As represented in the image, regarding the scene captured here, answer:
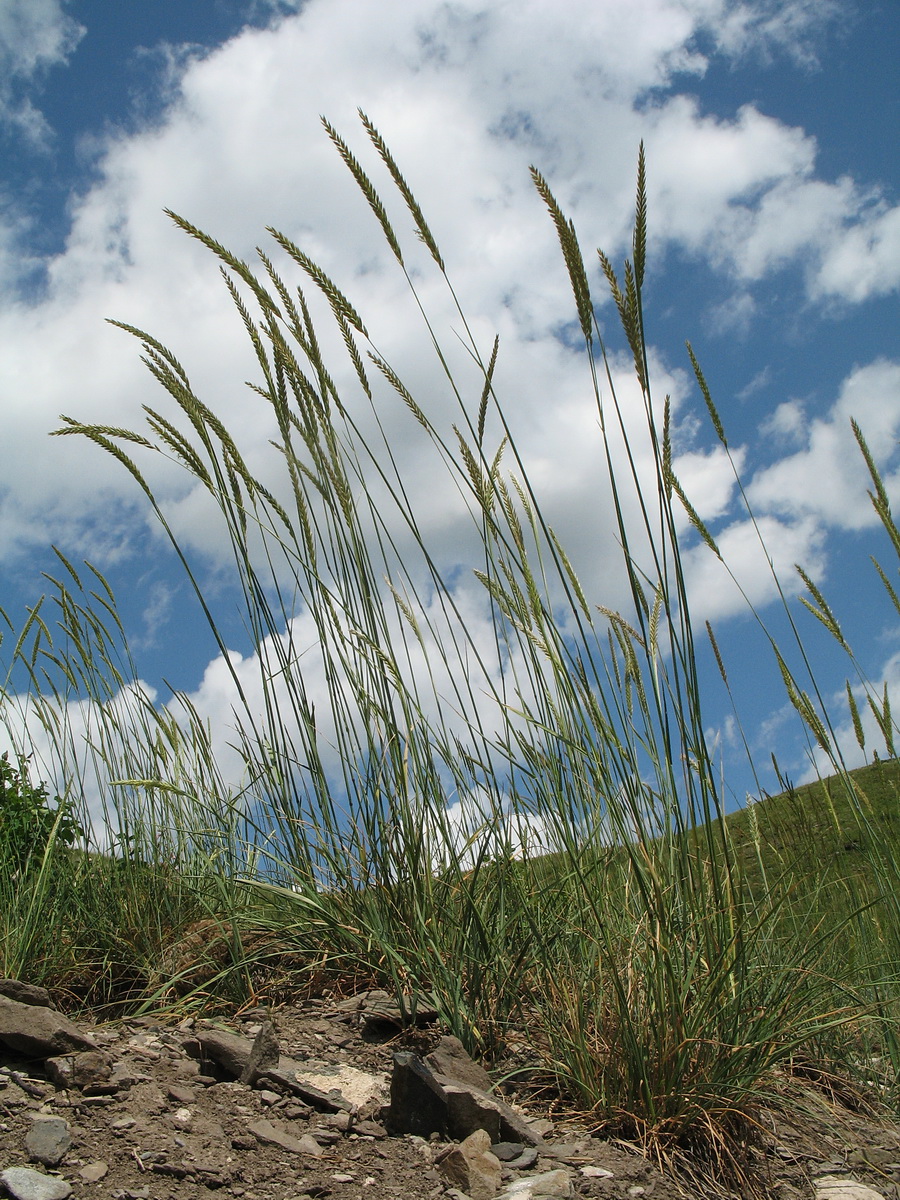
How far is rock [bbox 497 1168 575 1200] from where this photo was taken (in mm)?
1341

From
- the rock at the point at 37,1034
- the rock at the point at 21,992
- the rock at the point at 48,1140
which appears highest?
the rock at the point at 21,992

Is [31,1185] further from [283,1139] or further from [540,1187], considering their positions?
[540,1187]

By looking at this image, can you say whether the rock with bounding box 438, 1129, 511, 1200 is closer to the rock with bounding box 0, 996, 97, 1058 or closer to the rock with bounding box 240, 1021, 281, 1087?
the rock with bounding box 240, 1021, 281, 1087

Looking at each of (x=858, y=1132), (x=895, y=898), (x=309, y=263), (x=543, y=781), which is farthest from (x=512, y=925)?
(x=309, y=263)

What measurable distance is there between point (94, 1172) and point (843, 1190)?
53.5 inches

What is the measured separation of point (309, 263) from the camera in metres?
1.97

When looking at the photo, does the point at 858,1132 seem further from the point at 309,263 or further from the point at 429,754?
the point at 309,263

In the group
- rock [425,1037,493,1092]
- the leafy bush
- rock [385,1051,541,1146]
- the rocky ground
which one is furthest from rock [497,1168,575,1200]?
the leafy bush

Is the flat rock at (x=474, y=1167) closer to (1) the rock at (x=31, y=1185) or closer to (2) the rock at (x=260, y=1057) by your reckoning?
(2) the rock at (x=260, y=1057)

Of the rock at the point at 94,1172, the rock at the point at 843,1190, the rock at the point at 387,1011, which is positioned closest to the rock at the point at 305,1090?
the rock at the point at 387,1011

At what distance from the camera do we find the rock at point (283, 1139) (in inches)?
59.3

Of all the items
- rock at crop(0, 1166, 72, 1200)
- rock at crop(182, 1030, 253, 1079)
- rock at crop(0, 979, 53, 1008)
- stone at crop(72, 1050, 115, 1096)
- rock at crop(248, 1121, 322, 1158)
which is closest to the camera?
rock at crop(0, 1166, 72, 1200)

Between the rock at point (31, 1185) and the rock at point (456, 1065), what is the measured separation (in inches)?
26.4

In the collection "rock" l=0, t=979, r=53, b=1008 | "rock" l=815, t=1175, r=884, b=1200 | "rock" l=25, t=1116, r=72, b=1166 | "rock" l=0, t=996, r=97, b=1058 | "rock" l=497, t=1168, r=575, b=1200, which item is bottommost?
"rock" l=815, t=1175, r=884, b=1200
